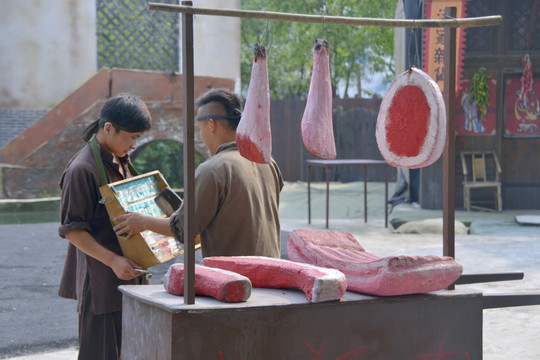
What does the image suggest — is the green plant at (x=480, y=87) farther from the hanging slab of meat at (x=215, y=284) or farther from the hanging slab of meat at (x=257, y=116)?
the hanging slab of meat at (x=215, y=284)

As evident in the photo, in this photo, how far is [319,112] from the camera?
2.57 m

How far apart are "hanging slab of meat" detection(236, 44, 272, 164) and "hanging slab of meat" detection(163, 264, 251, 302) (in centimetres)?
43

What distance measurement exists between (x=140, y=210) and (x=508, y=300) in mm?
1522

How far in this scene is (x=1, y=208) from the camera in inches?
477

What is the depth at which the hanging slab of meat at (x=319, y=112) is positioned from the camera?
8.35 ft

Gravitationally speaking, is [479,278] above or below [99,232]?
below

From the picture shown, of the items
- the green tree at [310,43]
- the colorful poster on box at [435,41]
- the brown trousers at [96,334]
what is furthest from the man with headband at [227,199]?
the green tree at [310,43]

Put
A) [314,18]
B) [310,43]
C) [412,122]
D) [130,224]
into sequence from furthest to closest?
1. [310,43]
2. [130,224]
3. [412,122]
4. [314,18]

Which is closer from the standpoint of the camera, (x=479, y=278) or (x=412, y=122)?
(x=412, y=122)

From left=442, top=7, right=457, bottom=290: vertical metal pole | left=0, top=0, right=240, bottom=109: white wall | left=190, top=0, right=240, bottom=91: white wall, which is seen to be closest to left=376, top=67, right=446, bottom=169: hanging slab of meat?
left=442, top=7, right=457, bottom=290: vertical metal pole

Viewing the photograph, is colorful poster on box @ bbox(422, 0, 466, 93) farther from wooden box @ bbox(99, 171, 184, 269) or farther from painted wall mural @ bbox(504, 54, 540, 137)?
wooden box @ bbox(99, 171, 184, 269)

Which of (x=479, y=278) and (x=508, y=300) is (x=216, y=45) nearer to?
(x=479, y=278)

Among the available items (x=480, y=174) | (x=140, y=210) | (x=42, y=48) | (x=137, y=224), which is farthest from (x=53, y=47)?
(x=137, y=224)

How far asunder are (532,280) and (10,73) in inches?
482
